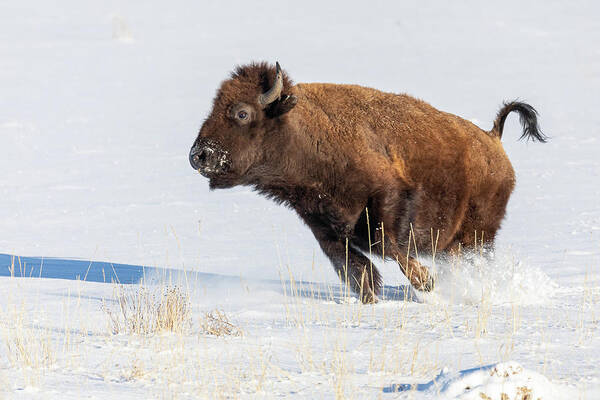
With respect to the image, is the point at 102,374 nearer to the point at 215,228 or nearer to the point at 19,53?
the point at 215,228

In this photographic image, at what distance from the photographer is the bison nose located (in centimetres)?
696

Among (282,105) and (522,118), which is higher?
(522,118)

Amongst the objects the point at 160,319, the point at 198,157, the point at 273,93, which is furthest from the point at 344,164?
the point at 160,319

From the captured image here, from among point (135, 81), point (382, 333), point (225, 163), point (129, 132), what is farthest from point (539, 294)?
point (135, 81)

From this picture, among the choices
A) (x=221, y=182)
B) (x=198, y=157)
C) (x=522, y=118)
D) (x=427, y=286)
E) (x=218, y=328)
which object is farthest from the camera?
(x=522, y=118)

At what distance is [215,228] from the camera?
11906mm

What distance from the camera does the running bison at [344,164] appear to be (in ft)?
23.3

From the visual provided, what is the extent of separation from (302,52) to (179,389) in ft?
77.4

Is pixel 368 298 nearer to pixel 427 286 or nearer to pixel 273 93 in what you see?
pixel 427 286

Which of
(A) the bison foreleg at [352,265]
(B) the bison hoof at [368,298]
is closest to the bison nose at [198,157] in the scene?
(A) the bison foreleg at [352,265]

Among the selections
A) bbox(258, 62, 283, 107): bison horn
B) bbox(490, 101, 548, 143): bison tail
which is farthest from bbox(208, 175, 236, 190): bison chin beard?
bbox(490, 101, 548, 143): bison tail

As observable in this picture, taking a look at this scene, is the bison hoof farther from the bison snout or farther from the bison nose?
the bison nose

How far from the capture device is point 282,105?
23.6 feet

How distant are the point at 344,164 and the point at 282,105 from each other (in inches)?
26.8
